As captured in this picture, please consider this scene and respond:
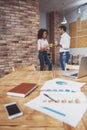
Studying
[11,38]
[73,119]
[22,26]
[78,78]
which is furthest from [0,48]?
[73,119]

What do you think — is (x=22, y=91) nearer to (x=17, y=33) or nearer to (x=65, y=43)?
(x=65, y=43)

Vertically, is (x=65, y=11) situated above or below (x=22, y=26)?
above

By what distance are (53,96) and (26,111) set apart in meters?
0.27

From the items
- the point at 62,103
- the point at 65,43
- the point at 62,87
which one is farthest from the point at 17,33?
the point at 62,103

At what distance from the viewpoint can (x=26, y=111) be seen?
83cm

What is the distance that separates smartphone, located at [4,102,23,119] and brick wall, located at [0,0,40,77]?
3.16 m

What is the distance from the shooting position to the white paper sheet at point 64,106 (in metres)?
0.76

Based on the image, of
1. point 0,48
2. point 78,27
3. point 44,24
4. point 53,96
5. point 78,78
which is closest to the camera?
point 53,96

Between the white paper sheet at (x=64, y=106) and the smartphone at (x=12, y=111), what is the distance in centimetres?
9

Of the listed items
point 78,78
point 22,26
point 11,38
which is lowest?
point 78,78

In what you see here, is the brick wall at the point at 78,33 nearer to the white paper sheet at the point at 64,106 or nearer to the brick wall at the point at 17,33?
the brick wall at the point at 17,33

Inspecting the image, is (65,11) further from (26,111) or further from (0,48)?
(26,111)

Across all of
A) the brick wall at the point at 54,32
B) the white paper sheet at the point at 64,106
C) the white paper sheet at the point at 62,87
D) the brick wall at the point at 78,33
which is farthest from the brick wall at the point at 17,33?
the brick wall at the point at 54,32

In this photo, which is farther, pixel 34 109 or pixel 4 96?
pixel 4 96
